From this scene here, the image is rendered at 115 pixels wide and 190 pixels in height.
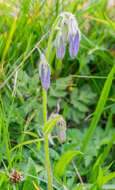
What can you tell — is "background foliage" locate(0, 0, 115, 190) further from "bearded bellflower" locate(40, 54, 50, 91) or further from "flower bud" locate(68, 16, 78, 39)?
"flower bud" locate(68, 16, 78, 39)

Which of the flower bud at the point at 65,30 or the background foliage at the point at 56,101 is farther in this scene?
the background foliage at the point at 56,101

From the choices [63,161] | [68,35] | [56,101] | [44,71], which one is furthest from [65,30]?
[56,101]

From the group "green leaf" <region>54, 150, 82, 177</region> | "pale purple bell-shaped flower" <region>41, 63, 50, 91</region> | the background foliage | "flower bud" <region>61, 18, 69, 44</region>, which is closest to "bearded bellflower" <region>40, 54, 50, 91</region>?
"pale purple bell-shaped flower" <region>41, 63, 50, 91</region>

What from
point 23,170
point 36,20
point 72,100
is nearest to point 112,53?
point 72,100

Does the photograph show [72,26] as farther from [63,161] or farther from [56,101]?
[56,101]

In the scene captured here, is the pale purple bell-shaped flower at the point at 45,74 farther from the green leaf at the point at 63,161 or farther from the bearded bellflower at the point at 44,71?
the green leaf at the point at 63,161

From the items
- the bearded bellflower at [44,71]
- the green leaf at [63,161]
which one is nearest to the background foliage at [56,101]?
the green leaf at [63,161]

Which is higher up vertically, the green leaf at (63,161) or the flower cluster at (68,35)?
the flower cluster at (68,35)

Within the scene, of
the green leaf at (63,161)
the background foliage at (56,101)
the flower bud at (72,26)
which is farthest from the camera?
the background foliage at (56,101)

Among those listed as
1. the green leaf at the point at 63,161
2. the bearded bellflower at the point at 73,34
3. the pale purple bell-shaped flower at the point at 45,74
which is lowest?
the green leaf at the point at 63,161
